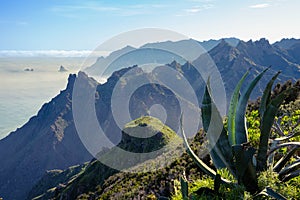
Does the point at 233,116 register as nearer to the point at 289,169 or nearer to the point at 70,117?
the point at 289,169

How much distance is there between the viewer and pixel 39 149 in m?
171

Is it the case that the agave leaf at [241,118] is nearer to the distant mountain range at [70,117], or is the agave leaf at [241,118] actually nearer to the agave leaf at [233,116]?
the agave leaf at [233,116]

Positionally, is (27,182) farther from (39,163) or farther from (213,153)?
(213,153)

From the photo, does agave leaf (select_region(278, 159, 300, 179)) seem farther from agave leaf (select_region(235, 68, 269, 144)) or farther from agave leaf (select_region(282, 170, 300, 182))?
agave leaf (select_region(235, 68, 269, 144))

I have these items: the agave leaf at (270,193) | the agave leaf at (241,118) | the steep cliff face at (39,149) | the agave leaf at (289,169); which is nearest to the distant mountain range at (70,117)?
the steep cliff face at (39,149)

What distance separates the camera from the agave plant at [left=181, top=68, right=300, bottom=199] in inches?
153

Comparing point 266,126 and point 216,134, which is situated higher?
point 266,126

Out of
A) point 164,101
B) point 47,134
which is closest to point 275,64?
point 164,101

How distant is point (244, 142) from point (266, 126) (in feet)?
1.81

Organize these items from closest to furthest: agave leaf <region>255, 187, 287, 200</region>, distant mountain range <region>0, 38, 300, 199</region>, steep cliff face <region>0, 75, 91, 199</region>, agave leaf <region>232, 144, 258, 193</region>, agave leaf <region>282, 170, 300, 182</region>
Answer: agave leaf <region>255, 187, 287, 200</region> < agave leaf <region>232, 144, 258, 193</region> < agave leaf <region>282, 170, 300, 182</region> < steep cliff face <region>0, 75, 91, 199</region> < distant mountain range <region>0, 38, 300, 199</region>

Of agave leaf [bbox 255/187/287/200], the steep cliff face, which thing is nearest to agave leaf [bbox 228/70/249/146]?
agave leaf [bbox 255/187/287/200]

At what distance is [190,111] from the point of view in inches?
4771

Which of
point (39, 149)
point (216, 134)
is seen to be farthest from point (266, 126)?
point (39, 149)

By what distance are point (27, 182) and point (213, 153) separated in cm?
16112
